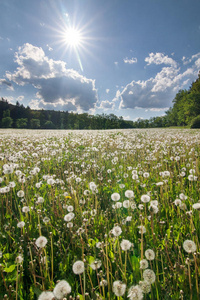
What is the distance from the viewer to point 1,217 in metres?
2.35

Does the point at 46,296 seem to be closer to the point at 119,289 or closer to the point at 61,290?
the point at 61,290

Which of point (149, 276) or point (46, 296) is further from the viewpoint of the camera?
point (149, 276)

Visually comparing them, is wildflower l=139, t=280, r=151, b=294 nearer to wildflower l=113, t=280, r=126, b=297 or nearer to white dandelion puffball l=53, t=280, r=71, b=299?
wildflower l=113, t=280, r=126, b=297

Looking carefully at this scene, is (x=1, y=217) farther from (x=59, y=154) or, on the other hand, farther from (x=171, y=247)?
(x=59, y=154)

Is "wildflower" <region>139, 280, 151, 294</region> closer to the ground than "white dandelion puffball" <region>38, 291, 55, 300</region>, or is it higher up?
closer to the ground

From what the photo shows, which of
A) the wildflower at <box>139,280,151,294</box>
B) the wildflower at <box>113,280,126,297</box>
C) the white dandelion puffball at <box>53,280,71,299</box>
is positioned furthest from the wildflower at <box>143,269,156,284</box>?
the white dandelion puffball at <box>53,280,71,299</box>

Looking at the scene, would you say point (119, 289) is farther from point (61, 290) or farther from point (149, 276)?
point (61, 290)

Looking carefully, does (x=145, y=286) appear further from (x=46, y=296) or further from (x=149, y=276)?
(x=46, y=296)

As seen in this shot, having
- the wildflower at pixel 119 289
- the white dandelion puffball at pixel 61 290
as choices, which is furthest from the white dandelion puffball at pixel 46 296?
the wildflower at pixel 119 289

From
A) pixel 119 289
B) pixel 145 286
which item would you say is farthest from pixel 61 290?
pixel 145 286

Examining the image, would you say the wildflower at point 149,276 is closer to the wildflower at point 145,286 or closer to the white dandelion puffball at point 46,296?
the wildflower at point 145,286

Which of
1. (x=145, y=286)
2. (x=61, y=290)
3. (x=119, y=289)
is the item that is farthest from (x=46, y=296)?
(x=145, y=286)

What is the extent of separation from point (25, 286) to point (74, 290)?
47cm

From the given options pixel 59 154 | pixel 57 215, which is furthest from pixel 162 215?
pixel 59 154
